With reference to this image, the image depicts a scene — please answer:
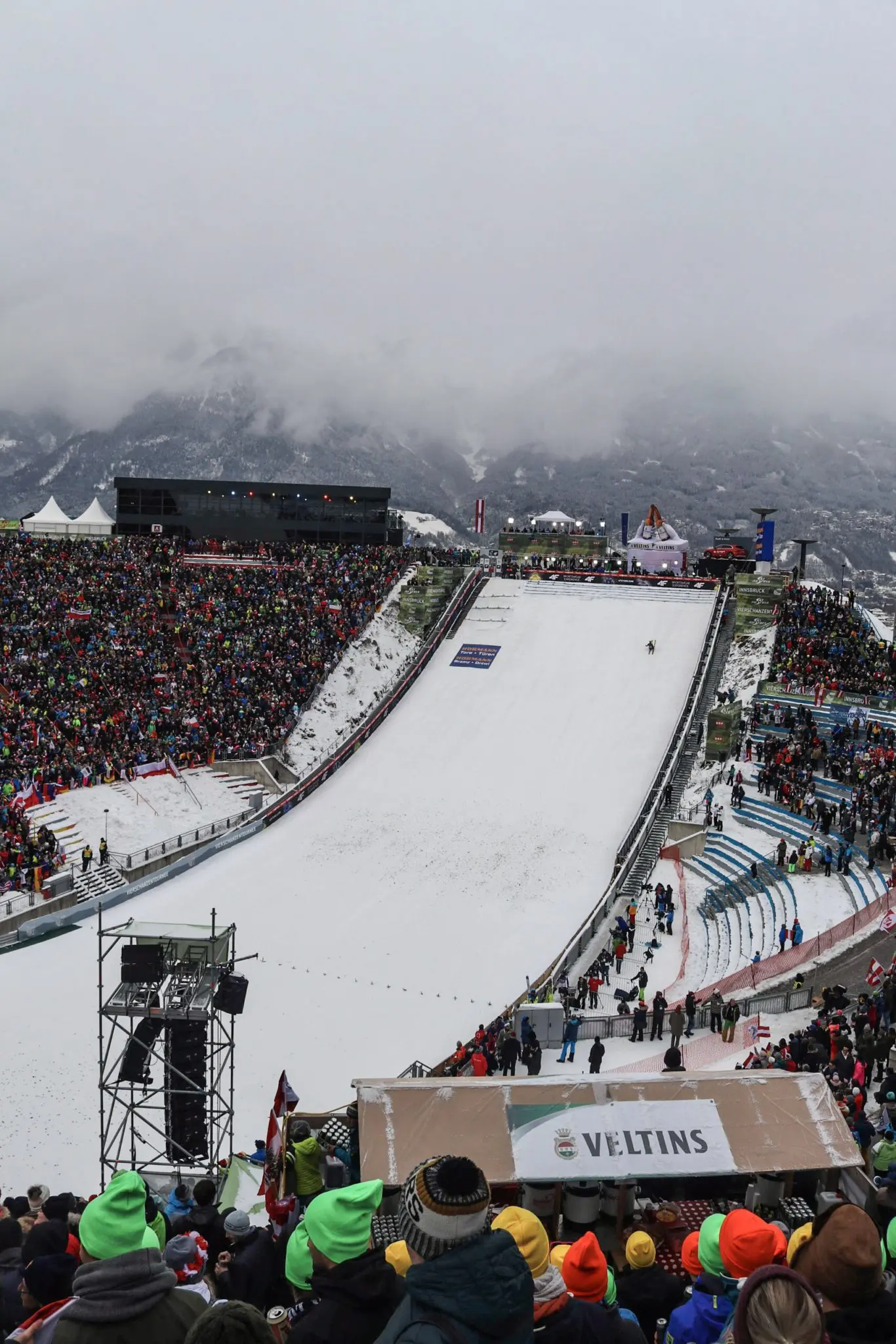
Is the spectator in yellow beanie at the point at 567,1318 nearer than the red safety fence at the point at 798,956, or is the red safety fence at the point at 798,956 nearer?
the spectator in yellow beanie at the point at 567,1318

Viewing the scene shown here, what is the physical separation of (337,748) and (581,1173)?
31.4m

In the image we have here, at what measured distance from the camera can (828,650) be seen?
4016 centimetres

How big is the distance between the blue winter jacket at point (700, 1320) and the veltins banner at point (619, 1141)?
12.2 feet

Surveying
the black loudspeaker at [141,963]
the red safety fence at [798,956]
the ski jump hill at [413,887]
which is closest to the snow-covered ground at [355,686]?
the ski jump hill at [413,887]

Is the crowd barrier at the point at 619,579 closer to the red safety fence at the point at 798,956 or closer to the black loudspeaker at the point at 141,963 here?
the red safety fence at the point at 798,956

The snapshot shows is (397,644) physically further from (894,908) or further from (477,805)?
(894,908)

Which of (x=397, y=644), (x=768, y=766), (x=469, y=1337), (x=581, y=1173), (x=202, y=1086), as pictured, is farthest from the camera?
(x=397, y=644)

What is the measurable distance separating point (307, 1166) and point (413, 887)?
19.7 metres

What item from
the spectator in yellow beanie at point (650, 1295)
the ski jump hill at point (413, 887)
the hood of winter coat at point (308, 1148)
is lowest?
the ski jump hill at point (413, 887)

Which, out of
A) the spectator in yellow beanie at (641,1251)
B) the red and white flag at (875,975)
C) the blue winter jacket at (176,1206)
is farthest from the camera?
the red and white flag at (875,975)

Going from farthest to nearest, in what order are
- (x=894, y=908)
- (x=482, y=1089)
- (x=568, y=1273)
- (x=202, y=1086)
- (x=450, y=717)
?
1. (x=450, y=717)
2. (x=894, y=908)
3. (x=202, y=1086)
4. (x=482, y=1089)
5. (x=568, y=1273)

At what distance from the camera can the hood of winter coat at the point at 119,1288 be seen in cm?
384

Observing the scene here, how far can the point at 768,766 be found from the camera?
1288 inches

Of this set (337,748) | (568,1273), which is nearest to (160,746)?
(337,748)
